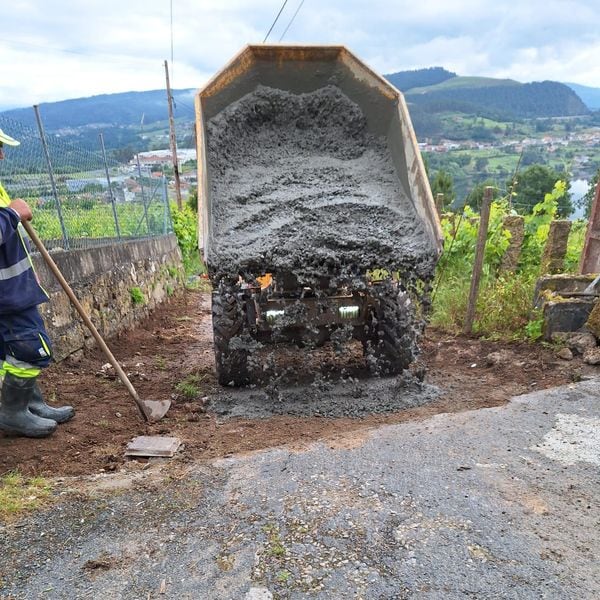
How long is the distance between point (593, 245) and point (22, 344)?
19.0 ft

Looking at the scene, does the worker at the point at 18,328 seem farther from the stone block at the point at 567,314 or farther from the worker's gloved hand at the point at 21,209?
the stone block at the point at 567,314

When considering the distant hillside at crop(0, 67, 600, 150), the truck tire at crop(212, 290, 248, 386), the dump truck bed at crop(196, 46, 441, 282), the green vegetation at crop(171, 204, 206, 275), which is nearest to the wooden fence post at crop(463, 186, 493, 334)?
the dump truck bed at crop(196, 46, 441, 282)

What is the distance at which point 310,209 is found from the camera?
410cm

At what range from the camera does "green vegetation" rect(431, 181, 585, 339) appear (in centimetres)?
562

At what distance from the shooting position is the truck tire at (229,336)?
4.07 m

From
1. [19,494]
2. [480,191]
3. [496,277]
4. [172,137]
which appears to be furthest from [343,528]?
[172,137]

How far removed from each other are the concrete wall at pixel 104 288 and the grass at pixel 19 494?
76.4 inches

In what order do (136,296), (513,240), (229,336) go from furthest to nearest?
1. (513,240)
2. (136,296)
3. (229,336)

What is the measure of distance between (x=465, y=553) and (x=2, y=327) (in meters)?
2.89

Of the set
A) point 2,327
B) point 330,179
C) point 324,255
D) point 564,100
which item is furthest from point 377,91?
point 564,100

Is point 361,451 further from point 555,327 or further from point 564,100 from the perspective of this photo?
point 564,100

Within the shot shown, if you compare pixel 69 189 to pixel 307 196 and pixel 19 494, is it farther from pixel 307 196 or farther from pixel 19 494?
pixel 19 494

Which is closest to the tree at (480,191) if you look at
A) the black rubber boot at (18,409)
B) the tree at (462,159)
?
the black rubber boot at (18,409)

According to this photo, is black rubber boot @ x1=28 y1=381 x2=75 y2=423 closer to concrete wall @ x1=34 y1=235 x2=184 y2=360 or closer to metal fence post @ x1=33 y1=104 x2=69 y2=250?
concrete wall @ x1=34 y1=235 x2=184 y2=360
